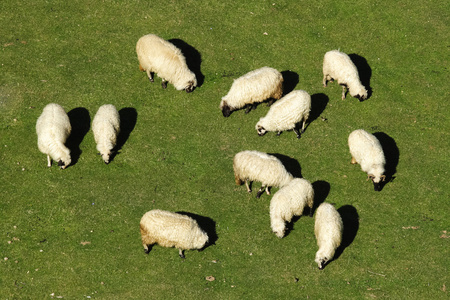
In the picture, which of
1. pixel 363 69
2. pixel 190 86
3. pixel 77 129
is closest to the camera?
pixel 77 129

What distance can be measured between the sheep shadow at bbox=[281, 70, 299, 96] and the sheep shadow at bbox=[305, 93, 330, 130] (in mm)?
855

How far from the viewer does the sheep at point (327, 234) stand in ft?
44.1

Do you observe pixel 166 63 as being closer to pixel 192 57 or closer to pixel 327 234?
pixel 192 57

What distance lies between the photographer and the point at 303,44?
735 inches

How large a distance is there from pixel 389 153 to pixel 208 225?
670cm

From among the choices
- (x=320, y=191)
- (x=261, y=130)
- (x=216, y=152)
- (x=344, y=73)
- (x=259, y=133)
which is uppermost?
(x=344, y=73)

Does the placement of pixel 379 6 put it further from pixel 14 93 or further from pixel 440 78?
pixel 14 93

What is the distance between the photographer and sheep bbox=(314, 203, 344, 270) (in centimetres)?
1345

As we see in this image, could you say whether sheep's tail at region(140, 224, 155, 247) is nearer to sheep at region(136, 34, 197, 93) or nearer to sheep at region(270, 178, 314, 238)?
sheep at region(270, 178, 314, 238)

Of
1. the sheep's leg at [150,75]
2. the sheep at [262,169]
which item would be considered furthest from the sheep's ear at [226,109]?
the sheep's leg at [150,75]

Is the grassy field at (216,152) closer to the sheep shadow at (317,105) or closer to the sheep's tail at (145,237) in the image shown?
the sheep shadow at (317,105)

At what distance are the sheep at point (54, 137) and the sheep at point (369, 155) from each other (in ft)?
30.4

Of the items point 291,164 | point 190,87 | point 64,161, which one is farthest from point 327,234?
point 64,161

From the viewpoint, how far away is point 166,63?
16.8 metres
